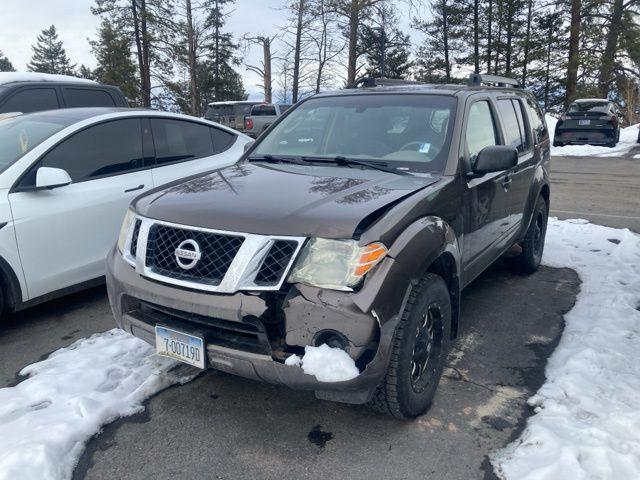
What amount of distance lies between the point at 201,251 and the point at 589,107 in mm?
20508

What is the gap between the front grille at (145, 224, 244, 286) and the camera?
2578 mm

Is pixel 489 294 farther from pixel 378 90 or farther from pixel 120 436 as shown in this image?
pixel 120 436

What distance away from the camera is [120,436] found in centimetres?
282

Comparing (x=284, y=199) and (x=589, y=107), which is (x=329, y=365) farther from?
(x=589, y=107)

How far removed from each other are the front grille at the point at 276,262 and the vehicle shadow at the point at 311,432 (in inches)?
34.9

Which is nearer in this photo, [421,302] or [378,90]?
[421,302]

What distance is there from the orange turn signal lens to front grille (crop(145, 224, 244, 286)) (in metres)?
0.56

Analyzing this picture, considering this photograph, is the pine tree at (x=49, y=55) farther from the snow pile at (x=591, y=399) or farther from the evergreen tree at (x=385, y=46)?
the snow pile at (x=591, y=399)

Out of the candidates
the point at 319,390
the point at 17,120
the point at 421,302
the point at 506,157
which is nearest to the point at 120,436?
the point at 319,390

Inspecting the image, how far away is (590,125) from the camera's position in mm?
19516

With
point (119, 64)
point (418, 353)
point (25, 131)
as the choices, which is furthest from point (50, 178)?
point (119, 64)

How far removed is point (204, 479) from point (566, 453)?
1.66 m

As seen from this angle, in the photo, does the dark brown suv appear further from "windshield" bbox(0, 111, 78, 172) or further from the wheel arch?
"windshield" bbox(0, 111, 78, 172)

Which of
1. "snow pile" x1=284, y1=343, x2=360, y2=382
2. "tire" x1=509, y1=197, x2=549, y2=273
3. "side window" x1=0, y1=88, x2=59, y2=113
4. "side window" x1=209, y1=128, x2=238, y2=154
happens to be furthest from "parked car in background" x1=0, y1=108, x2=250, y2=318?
"tire" x1=509, y1=197, x2=549, y2=273
